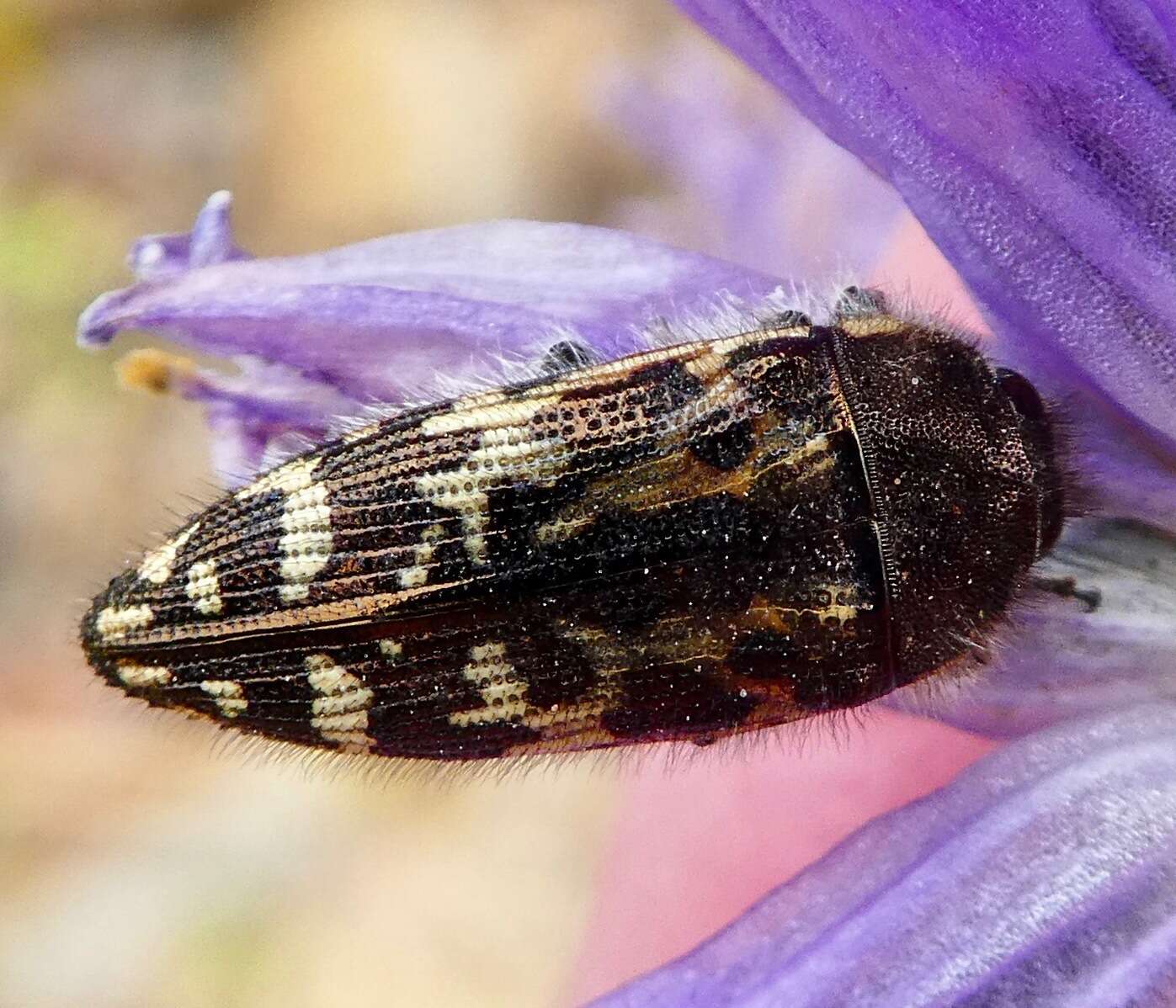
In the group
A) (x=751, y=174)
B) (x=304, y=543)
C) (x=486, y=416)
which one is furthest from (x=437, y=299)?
(x=751, y=174)

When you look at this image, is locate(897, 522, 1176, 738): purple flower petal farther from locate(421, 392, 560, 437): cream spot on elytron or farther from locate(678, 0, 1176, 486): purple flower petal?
locate(421, 392, 560, 437): cream spot on elytron

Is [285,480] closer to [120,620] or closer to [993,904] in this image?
[120,620]

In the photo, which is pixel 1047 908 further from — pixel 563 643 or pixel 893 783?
pixel 893 783

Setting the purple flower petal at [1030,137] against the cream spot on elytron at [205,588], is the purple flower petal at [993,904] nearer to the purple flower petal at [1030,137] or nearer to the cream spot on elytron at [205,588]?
the purple flower petal at [1030,137]

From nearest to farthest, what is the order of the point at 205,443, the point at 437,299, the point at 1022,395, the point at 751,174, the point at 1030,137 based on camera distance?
1. the point at 1030,137
2. the point at 1022,395
3. the point at 437,299
4. the point at 751,174
5. the point at 205,443

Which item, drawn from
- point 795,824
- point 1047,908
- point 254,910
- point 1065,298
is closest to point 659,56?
point 795,824
